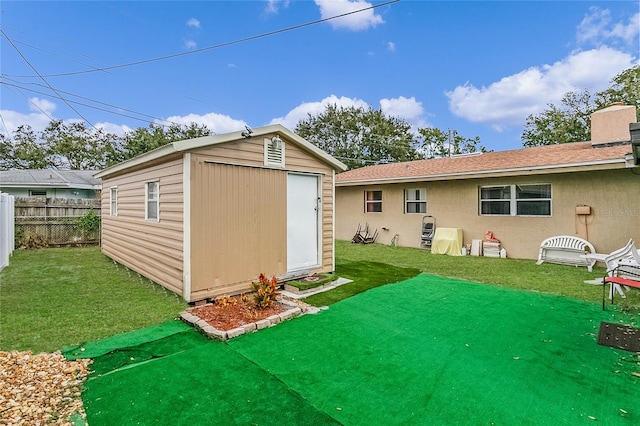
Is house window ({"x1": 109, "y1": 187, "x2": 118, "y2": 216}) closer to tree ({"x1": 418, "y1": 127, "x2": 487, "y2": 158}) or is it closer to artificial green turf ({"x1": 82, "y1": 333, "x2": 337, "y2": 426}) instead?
artificial green turf ({"x1": 82, "y1": 333, "x2": 337, "y2": 426})

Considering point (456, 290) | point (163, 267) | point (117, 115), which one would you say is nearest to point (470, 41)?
point (456, 290)

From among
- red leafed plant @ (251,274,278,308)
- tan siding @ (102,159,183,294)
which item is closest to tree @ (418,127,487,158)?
tan siding @ (102,159,183,294)

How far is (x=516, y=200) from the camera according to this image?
9.01 meters

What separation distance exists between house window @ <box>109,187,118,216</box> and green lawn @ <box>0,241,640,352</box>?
133cm

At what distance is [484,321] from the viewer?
13.8 feet

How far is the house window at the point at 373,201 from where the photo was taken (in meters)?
12.4

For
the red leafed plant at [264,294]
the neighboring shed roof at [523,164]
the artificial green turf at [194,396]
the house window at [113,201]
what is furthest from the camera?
the house window at [113,201]

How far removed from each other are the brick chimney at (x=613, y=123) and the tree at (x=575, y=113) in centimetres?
1249

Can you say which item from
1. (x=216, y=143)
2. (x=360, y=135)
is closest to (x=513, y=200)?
(x=216, y=143)

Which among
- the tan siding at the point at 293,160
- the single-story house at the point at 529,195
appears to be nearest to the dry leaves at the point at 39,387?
the tan siding at the point at 293,160

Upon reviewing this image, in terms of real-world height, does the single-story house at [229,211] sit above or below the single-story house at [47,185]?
below

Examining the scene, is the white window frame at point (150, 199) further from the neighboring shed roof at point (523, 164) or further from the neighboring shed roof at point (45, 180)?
the neighboring shed roof at point (45, 180)

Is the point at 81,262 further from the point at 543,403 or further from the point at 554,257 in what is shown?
the point at 554,257

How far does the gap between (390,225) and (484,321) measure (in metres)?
7.84
